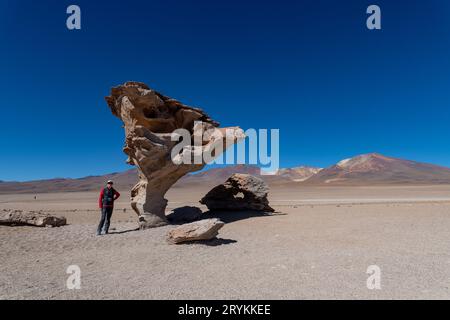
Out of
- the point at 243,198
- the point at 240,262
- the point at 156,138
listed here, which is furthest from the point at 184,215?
the point at 240,262

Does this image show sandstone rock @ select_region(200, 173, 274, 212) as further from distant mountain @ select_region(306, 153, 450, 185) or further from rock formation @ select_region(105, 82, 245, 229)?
distant mountain @ select_region(306, 153, 450, 185)

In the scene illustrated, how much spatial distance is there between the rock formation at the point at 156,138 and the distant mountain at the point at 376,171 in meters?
131

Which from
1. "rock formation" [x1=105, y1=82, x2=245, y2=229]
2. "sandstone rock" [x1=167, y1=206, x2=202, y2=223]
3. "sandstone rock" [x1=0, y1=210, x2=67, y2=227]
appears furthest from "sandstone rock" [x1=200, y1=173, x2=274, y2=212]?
"sandstone rock" [x1=0, y1=210, x2=67, y2=227]

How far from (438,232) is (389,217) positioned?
11.7ft

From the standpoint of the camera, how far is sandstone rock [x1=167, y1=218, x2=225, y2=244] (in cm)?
948

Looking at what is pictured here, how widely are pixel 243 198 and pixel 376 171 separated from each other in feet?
519

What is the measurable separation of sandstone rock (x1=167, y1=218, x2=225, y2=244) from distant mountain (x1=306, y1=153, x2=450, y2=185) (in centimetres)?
13535

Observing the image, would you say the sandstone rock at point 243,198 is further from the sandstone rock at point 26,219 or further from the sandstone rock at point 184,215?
the sandstone rock at point 26,219

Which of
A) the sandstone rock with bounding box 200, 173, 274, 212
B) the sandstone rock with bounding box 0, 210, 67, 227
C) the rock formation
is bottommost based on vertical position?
the sandstone rock with bounding box 0, 210, 67, 227

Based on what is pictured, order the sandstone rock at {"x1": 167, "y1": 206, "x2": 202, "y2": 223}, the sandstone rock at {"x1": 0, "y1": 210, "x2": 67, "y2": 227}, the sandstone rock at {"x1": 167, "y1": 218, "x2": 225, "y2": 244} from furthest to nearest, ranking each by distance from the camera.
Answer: the sandstone rock at {"x1": 167, "y1": 206, "x2": 202, "y2": 223}, the sandstone rock at {"x1": 0, "y1": 210, "x2": 67, "y2": 227}, the sandstone rock at {"x1": 167, "y1": 218, "x2": 225, "y2": 244}

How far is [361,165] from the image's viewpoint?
169125mm

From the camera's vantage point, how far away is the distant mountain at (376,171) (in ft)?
466
